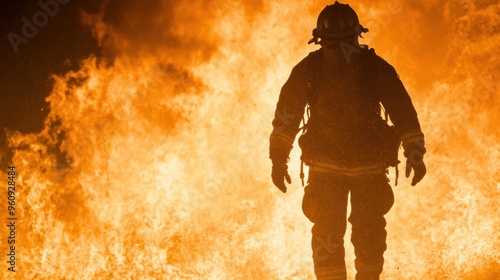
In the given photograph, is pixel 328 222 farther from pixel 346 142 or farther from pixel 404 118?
pixel 404 118

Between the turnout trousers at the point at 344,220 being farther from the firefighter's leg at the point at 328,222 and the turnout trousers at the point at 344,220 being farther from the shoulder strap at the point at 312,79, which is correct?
the shoulder strap at the point at 312,79

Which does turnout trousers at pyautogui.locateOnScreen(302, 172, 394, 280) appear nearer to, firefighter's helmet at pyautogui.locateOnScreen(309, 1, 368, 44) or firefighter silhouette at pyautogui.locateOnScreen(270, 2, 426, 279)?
firefighter silhouette at pyautogui.locateOnScreen(270, 2, 426, 279)

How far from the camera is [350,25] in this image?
16.2 ft

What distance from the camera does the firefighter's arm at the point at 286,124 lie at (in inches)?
203

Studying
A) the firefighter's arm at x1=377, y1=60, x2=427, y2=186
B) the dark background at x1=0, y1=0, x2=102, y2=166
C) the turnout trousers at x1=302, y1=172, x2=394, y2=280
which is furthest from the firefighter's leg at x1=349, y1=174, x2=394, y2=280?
the dark background at x1=0, y1=0, x2=102, y2=166

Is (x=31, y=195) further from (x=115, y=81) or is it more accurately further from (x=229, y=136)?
(x=229, y=136)

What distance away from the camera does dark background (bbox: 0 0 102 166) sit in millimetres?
7176

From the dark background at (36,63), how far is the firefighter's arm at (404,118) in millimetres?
3802

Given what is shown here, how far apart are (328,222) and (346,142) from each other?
29.0 inches

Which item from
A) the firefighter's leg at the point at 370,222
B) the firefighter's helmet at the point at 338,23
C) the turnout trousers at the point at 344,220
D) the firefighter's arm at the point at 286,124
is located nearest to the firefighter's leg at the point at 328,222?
the turnout trousers at the point at 344,220

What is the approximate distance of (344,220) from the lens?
5.13 metres

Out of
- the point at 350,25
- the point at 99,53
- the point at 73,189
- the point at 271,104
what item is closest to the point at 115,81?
the point at 99,53

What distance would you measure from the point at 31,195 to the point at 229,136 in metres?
2.59

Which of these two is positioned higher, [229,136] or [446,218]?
[229,136]
